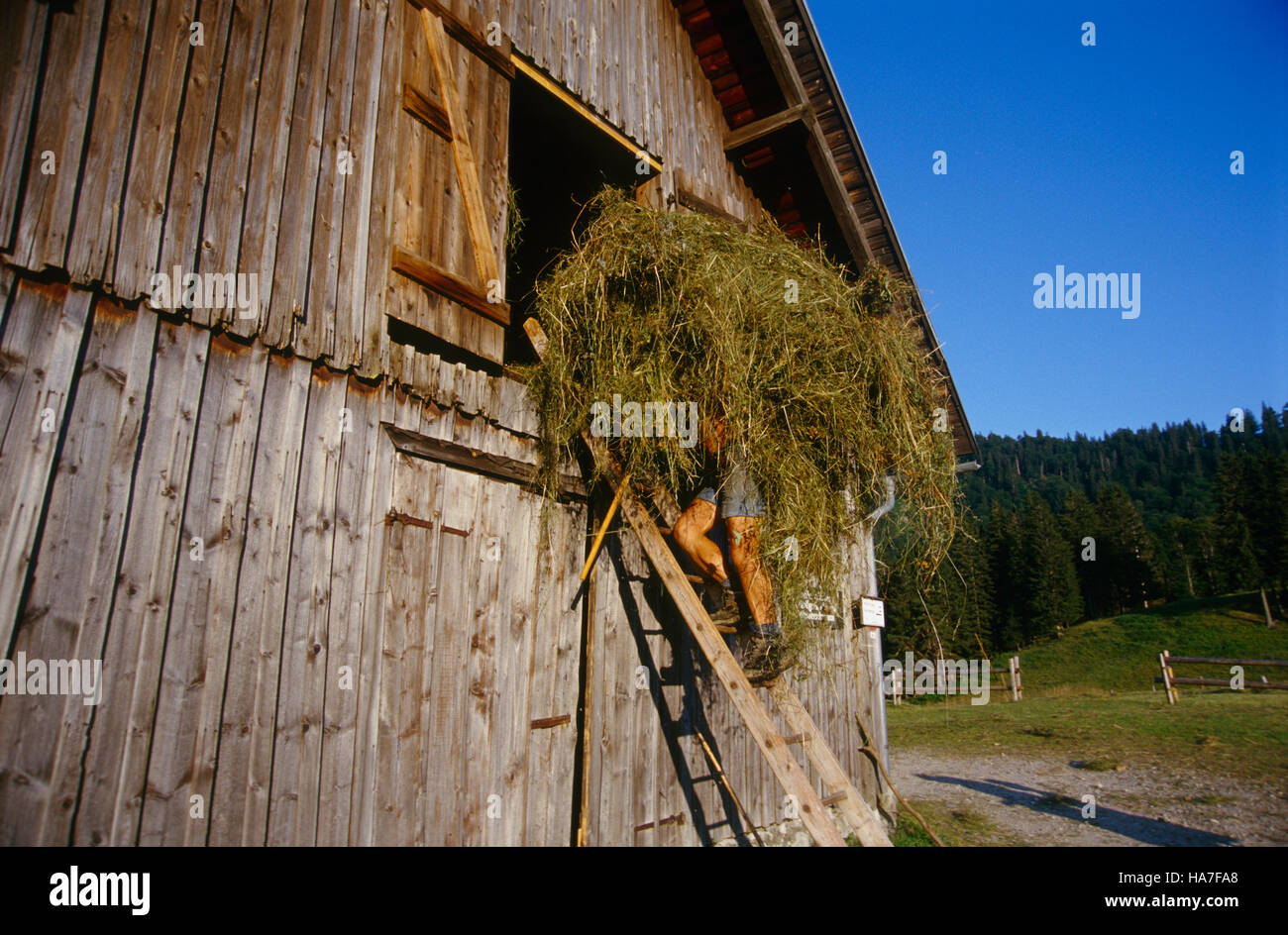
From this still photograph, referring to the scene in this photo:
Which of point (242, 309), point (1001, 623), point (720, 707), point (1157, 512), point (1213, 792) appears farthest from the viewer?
point (1157, 512)

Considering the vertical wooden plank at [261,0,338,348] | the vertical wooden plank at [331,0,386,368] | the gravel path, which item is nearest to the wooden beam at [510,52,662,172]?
the vertical wooden plank at [331,0,386,368]

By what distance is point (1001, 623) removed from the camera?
64812mm

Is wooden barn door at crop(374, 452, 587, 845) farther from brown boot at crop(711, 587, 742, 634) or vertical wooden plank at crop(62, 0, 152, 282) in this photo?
vertical wooden plank at crop(62, 0, 152, 282)

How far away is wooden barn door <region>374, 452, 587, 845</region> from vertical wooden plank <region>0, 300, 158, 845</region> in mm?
1170

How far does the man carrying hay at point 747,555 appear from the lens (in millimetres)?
4312

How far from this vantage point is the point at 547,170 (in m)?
6.96

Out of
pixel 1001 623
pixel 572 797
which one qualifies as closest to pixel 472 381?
pixel 572 797

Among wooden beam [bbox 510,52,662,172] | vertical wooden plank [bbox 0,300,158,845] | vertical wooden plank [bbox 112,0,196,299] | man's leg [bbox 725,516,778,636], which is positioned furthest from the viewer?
wooden beam [bbox 510,52,662,172]

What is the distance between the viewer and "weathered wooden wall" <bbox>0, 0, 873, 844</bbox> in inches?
101

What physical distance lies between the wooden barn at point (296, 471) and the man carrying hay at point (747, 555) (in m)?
0.87

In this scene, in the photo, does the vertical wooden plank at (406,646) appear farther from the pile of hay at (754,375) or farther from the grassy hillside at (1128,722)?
the grassy hillside at (1128,722)

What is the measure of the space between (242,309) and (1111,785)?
13007mm

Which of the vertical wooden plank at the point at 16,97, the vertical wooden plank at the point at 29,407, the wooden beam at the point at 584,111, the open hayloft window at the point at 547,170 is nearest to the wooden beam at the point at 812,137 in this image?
the wooden beam at the point at 584,111
